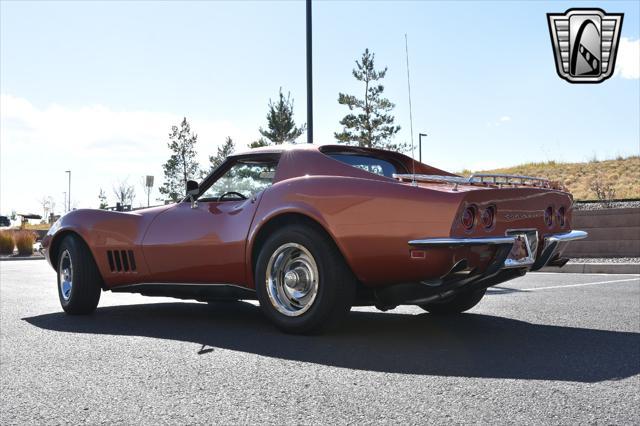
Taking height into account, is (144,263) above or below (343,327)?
above

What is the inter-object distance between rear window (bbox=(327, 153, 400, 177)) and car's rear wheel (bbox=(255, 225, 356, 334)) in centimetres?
78

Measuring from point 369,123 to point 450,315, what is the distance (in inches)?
1708

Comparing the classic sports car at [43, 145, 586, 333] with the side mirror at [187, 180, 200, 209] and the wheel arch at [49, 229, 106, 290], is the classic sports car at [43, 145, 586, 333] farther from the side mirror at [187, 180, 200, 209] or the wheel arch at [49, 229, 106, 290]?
the wheel arch at [49, 229, 106, 290]

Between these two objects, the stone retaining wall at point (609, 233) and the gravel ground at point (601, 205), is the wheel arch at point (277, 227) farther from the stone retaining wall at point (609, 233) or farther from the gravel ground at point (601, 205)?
the gravel ground at point (601, 205)


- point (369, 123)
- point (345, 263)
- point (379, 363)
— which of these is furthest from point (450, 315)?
point (369, 123)

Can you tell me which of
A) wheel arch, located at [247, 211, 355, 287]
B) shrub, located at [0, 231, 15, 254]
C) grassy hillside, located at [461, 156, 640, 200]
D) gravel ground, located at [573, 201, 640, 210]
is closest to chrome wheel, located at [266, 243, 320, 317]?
wheel arch, located at [247, 211, 355, 287]

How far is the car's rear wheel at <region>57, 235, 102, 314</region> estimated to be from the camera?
644 cm

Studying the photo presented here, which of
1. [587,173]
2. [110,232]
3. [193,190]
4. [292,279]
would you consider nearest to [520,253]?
[292,279]

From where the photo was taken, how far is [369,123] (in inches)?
1925

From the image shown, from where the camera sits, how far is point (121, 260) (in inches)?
247

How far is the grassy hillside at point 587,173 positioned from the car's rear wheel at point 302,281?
27908 mm

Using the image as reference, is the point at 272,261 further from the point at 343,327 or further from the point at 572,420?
the point at 572,420

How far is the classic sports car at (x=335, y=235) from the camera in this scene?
4.55 meters

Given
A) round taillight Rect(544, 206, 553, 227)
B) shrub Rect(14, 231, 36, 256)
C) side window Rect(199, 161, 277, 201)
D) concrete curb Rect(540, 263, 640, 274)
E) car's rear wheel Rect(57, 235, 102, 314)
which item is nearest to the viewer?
round taillight Rect(544, 206, 553, 227)
